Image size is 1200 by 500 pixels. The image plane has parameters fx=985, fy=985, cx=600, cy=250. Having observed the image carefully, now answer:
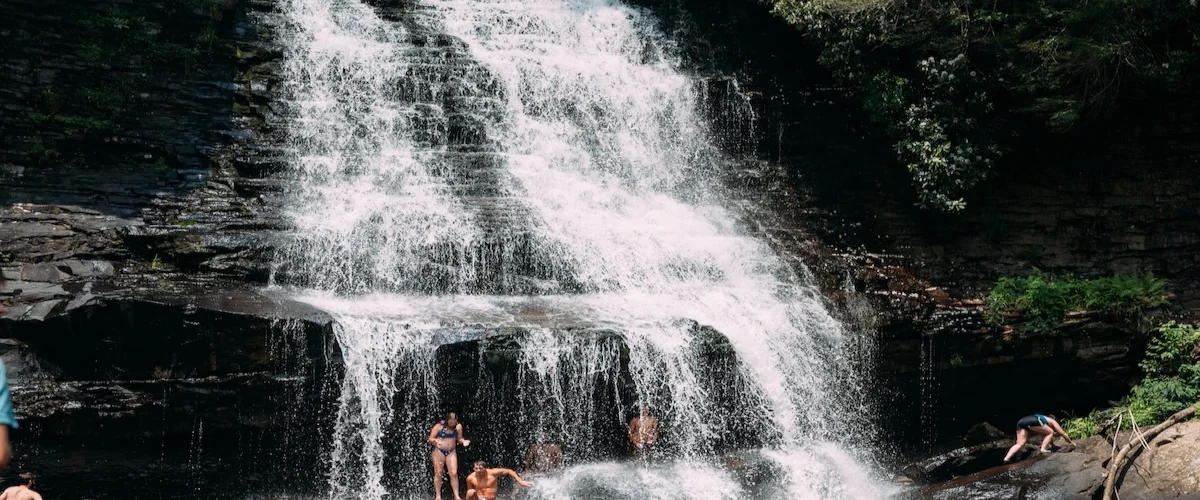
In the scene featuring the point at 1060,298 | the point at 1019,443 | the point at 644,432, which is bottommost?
the point at 1019,443

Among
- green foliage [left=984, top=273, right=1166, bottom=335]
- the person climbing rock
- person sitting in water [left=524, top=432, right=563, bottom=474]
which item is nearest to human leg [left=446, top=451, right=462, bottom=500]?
person sitting in water [left=524, top=432, right=563, bottom=474]

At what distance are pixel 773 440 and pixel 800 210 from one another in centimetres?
523

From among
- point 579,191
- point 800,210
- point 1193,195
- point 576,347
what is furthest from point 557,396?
point 1193,195

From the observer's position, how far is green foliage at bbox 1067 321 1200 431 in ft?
46.5

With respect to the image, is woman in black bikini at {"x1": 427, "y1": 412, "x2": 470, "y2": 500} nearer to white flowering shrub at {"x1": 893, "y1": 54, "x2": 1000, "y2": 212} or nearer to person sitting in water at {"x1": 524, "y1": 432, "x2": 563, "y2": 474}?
person sitting in water at {"x1": 524, "y1": 432, "x2": 563, "y2": 474}

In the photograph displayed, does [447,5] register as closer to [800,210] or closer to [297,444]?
[800,210]

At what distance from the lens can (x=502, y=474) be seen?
1195cm

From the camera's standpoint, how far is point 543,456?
1252 cm

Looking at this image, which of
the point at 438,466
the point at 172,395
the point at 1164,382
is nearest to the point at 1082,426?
the point at 1164,382

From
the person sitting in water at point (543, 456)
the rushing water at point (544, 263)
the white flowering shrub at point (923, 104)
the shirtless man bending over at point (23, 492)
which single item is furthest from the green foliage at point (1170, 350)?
the shirtless man bending over at point (23, 492)

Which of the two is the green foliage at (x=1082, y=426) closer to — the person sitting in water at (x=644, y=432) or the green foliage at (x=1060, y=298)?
the green foliage at (x=1060, y=298)

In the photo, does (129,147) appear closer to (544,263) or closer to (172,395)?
(172,395)

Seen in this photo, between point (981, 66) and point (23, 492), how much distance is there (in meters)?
15.8

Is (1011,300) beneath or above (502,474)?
above
